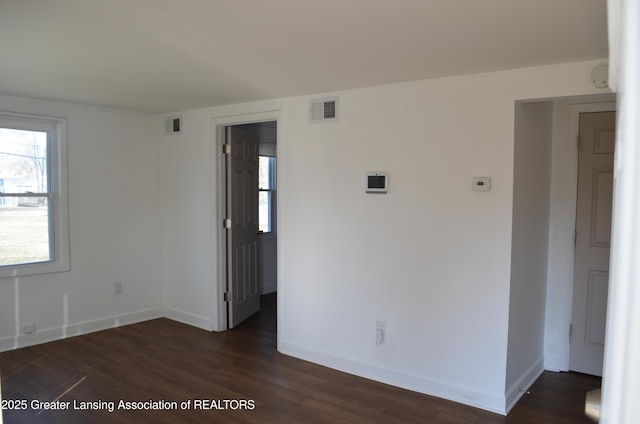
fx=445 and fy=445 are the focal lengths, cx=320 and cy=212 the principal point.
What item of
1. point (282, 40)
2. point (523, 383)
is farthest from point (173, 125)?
point (523, 383)

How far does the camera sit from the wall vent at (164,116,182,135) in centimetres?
485

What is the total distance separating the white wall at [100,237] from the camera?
165 inches

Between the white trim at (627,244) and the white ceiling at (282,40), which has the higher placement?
the white ceiling at (282,40)

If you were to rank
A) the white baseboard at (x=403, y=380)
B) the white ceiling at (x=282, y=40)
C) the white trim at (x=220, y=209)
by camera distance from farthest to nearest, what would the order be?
the white trim at (x=220, y=209)
the white baseboard at (x=403, y=380)
the white ceiling at (x=282, y=40)

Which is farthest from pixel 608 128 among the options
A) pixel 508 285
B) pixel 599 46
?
pixel 508 285

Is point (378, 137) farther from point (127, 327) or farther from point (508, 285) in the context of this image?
point (127, 327)

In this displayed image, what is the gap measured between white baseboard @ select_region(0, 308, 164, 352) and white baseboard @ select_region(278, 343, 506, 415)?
186 cm

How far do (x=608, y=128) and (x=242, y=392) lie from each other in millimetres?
3462

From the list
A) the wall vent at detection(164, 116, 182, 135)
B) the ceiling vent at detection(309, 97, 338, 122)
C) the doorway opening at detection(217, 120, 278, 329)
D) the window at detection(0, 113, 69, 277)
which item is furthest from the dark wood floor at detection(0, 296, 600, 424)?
the wall vent at detection(164, 116, 182, 135)

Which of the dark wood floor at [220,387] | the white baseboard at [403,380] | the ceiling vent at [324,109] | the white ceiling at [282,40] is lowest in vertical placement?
the dark wood floor at [220,387]

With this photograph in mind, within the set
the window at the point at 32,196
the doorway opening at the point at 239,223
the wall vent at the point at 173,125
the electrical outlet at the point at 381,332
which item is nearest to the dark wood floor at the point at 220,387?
the electrical outlet at the point at 381,332

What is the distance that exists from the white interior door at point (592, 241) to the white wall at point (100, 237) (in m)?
4.25

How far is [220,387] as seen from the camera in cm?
337

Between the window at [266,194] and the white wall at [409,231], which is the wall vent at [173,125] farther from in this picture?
the window at [266,194]
